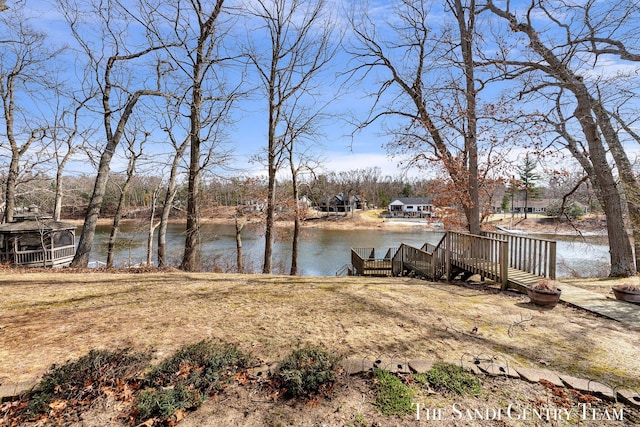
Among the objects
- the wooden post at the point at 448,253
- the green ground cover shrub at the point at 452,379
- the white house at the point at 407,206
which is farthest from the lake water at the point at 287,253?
the white house at the point at 407,206

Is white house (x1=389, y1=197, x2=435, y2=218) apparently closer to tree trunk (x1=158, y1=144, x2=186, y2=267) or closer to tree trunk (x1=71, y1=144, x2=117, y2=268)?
tree trunk (x1=158, y1=144, x2=186, y2=267)

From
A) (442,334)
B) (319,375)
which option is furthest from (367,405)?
(442,334)

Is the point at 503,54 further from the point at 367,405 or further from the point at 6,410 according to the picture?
the point at 6,410

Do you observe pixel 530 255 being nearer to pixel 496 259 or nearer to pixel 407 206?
pixel 496 259

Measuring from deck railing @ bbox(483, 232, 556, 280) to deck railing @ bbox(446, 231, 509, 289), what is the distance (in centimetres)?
28

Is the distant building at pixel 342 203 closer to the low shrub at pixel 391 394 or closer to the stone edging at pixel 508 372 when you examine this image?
the stone edging at pixel 508 372

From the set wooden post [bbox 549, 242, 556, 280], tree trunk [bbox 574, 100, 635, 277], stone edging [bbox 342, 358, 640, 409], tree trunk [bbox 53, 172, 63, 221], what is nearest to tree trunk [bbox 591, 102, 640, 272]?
tree trunk [bbox 574, 100, 635, 277]

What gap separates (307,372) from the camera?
2535 mm

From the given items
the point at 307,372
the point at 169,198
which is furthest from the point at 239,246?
the point at 307,372

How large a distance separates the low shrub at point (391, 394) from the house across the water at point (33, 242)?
50.7 ft

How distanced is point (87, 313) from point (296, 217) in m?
11.2

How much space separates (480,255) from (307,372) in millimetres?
5614

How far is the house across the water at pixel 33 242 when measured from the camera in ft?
40.4

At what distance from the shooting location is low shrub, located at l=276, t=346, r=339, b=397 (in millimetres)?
2410
